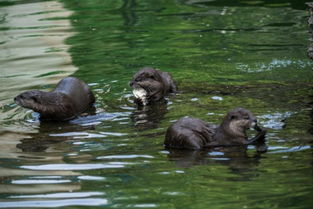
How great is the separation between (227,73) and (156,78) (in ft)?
5.30

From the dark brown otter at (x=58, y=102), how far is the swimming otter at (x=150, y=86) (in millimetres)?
773

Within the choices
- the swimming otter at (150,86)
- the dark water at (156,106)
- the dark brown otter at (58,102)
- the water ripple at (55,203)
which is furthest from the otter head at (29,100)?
the water ripple at (55,203)

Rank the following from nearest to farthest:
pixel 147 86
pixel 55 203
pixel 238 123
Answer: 1. pixel 55 203
2. pixel 238 123
3. pixel 147 86

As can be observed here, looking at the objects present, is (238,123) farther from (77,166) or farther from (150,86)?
(150,86)

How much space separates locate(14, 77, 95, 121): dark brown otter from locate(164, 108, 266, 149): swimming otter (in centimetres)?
256

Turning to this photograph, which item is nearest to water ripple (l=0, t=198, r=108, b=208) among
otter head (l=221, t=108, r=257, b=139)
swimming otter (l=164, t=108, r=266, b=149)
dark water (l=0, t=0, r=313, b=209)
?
dark water (l=0, t=0, r=313, b=209)

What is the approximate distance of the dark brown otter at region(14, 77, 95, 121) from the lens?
35.6ft

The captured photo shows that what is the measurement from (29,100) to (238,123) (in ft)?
11.7

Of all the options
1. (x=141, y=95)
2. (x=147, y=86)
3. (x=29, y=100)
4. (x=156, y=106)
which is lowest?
(x=156, y=106)

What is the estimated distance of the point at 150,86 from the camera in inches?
454

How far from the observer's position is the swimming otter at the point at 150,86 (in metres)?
11.5

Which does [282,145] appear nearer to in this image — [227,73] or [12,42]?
[227,73]

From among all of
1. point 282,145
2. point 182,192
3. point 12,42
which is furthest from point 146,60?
point 182,192

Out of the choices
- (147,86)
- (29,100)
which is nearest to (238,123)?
(147,86)
